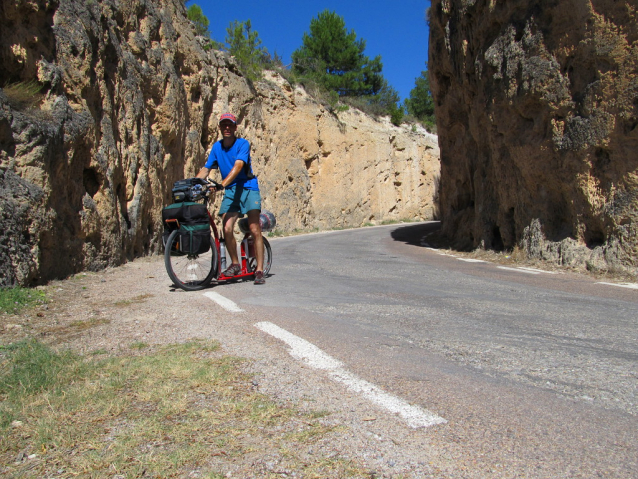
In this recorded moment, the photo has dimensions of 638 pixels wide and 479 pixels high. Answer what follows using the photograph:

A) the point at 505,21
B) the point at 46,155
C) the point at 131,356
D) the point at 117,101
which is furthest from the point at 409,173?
the point at 131,356

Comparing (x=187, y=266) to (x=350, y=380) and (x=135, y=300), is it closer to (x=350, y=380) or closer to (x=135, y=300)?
(x=135, y=300)

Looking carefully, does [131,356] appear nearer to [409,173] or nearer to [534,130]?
[534,130]

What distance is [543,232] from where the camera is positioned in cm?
910

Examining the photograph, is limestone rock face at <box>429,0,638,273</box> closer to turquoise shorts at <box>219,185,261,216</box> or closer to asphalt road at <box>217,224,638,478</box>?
asphalt road at <box>217,224,638,478</box>

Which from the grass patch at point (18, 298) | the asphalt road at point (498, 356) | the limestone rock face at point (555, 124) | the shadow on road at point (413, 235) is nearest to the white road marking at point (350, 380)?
the asphalt road at point (498, 356)

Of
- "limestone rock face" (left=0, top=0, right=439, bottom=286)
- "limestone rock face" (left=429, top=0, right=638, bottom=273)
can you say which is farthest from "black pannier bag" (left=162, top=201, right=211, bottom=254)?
"limestone rock face" (left=429, top=0, right=638, bottom=273)

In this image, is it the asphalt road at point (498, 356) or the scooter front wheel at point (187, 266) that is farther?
the scooter front wheel at point (187, 266)

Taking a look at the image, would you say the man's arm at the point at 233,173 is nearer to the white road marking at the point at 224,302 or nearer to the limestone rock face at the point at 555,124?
the white road marking at the point at 224,302

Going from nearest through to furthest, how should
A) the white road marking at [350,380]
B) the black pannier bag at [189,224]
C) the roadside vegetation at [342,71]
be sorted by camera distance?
the white road marking at [350,380], the black pannier bag at [189,224], the roadside vegetation at [342,71]

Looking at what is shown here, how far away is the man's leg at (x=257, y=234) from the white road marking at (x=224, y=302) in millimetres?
927

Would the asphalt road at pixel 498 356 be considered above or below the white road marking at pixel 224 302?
below

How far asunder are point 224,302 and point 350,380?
7.98 ft

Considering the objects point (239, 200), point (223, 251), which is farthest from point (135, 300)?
point (239, 200)

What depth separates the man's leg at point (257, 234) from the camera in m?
6.08
